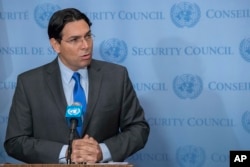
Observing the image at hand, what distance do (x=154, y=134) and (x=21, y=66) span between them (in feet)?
3.56

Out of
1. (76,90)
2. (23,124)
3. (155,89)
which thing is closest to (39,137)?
(23,124)

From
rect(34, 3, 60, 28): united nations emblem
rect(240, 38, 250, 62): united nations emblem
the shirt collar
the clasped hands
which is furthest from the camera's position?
rect(34, 3, 60, 28): united nations emblem

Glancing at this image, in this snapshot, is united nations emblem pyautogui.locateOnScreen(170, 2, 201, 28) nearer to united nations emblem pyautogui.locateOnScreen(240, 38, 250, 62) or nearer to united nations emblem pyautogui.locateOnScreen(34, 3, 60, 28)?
united nations emblem pyautogui.locateOnScreen(240, 38, 250, 62)

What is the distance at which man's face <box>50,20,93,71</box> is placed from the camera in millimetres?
2664

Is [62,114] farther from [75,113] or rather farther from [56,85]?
[75,113]

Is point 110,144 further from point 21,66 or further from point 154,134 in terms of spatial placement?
point 21,66

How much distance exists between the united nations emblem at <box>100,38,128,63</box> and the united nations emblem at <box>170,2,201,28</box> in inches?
16.0

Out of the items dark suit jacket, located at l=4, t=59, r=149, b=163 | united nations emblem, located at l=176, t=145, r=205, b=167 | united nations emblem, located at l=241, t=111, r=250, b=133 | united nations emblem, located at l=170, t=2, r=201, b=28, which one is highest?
united nations emblem, located at l=170, t=2, r=201, b=28

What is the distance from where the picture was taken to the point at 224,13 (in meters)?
3.54

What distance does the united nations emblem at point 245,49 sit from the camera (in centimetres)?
355

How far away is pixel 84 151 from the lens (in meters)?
2.35

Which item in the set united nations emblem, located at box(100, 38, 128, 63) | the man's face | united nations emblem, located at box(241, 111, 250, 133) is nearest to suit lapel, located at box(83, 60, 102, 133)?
the man's face

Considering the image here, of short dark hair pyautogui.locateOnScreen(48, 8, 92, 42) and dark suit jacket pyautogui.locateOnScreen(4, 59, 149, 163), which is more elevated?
short dark hair pyautogui.locateOnScreen(48, 8, 92, 42)

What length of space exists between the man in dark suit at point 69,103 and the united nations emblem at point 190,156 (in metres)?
1.00
